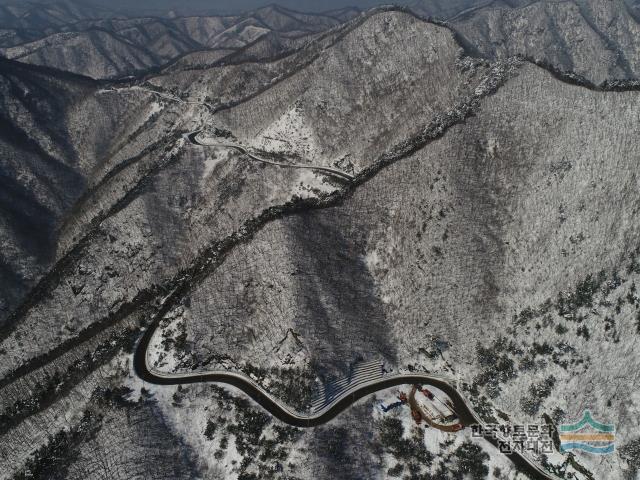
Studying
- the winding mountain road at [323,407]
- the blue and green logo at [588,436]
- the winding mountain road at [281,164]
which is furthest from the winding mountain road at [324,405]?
the winding mountain road at [281,164]

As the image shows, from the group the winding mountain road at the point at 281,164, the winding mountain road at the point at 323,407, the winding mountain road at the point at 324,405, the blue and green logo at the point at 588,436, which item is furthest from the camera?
the winding mountain road at the point at 281,164

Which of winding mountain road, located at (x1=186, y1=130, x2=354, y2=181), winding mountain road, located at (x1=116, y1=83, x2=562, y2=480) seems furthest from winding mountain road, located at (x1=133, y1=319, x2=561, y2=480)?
winding mountain road, located at (x1=186, y1=130, x2=354, y2=181)

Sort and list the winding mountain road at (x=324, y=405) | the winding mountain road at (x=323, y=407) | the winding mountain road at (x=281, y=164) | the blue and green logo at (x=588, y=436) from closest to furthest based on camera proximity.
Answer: the blue and green logo at (x=588, y=436)
the winding mountain road at (x=324, y=405)
the winding mountain road at (x=323, y=407)
the winding mountain road at (x=281, y=164)

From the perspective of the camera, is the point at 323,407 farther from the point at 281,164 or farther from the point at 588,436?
the point at 281,164

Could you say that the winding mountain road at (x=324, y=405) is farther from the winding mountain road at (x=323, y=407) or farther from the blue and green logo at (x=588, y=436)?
the blue and green logo at (x=588, y=436)

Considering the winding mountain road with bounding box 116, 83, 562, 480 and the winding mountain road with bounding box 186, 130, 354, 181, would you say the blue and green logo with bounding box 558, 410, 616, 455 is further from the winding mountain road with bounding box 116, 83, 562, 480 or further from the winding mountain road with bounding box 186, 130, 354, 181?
the winding mountain road with bounding box 186, 130, 354, 181

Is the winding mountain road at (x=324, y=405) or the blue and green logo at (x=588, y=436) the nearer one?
the blue and green logo at (x=588, y=436)

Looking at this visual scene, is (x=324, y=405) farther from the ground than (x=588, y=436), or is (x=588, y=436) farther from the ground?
(x=588, y=436)

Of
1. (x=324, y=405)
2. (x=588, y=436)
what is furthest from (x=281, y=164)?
(x=588, y=436)
